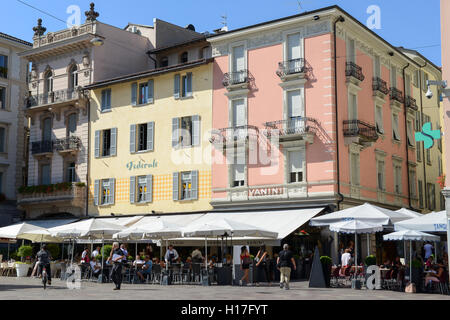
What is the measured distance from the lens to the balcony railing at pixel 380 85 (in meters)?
33.8

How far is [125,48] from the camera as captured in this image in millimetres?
39562

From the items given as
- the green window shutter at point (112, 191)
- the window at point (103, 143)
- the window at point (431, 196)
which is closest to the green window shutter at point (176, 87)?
the window at point (103, 143)

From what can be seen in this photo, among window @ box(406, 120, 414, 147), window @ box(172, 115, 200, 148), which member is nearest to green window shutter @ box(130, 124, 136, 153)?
Result: window @ box(172, 115, 200, 148)

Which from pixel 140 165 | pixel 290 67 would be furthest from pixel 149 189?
pixel 290 67

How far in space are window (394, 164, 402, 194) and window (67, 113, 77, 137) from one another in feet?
64.6

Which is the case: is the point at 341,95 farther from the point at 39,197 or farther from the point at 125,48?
the point at 39,197

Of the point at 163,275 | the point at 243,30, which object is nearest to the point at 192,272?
the point at 163,275

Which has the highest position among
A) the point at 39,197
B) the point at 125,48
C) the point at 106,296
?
→ the point at 125,48

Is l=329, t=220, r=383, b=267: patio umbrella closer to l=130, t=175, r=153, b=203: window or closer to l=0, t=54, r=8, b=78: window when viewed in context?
l=130, t=175, r=153, b=203: window

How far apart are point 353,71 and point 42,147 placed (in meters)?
20.4

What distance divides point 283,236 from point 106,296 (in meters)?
10.4

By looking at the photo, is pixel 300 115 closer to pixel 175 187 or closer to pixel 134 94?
pixel 175 187

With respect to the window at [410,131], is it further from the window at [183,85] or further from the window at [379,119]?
the window at [183,85]

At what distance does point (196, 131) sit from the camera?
33344 millimetres
